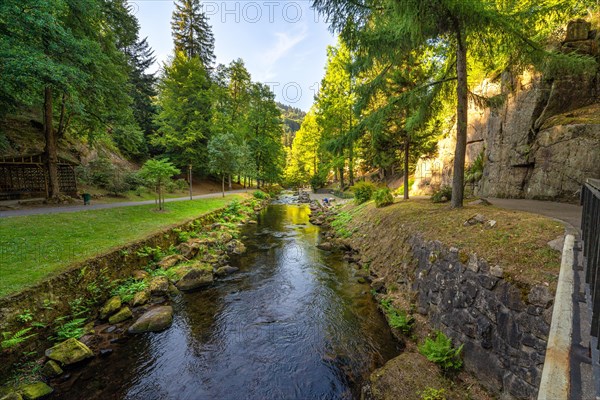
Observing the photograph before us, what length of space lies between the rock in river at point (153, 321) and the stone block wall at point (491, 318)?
6875 millimetres

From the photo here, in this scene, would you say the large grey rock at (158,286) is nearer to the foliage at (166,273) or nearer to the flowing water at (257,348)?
the foliage at (166,273)

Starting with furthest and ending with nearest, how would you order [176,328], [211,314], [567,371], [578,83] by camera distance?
[578,83], [211,314], [176,328], [567,371]

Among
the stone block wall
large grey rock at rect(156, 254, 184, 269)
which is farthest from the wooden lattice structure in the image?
the stone block wall

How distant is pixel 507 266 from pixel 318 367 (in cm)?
439

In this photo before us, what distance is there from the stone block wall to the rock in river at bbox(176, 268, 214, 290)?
283 inches

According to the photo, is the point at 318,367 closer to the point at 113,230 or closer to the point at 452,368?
the point at 452,368

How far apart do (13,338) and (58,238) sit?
465 cm

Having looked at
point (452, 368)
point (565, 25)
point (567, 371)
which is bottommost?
point (452, 368)

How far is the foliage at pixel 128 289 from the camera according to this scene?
285 inches

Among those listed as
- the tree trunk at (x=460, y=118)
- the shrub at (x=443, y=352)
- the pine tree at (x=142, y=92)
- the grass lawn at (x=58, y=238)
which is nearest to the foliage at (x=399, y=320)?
the shrub at (x=443, y=352)

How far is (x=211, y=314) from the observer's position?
722 cm

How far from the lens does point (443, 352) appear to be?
4.79 meters

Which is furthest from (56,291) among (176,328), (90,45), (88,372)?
(90,45)

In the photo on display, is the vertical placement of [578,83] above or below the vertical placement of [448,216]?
above
